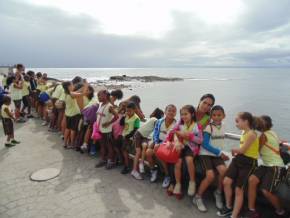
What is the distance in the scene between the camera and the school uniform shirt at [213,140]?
342 cm

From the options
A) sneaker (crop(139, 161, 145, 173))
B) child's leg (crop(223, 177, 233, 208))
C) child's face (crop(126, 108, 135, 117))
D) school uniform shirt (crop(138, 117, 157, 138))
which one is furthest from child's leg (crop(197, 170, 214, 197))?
child's face (crop(126, 108, 135, 117))

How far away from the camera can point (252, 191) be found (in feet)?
9.64

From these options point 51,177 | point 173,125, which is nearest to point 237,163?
point 173,125

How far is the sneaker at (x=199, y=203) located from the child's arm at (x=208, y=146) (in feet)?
2.43

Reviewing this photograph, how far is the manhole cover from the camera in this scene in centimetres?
428

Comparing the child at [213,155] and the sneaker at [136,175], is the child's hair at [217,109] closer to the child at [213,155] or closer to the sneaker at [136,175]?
→ the child at [213,155]

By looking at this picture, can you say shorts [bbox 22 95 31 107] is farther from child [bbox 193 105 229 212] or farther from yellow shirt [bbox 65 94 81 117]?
child [bbox 193 105 229 212]

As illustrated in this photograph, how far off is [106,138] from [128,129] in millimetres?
611

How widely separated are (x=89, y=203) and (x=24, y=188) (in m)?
1.35

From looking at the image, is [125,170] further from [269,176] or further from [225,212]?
[269,176]

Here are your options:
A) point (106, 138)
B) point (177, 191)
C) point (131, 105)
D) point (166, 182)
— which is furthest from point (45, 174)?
point (177, 191)

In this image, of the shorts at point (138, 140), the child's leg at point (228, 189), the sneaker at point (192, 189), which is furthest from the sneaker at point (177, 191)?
the shorts at point (138, 140)

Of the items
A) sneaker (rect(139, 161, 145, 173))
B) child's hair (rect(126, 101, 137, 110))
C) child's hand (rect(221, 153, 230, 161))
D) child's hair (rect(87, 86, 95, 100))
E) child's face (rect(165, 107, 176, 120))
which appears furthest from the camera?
child's hair (rect(87, 86, 95, 100))

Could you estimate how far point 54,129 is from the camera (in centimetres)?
731
